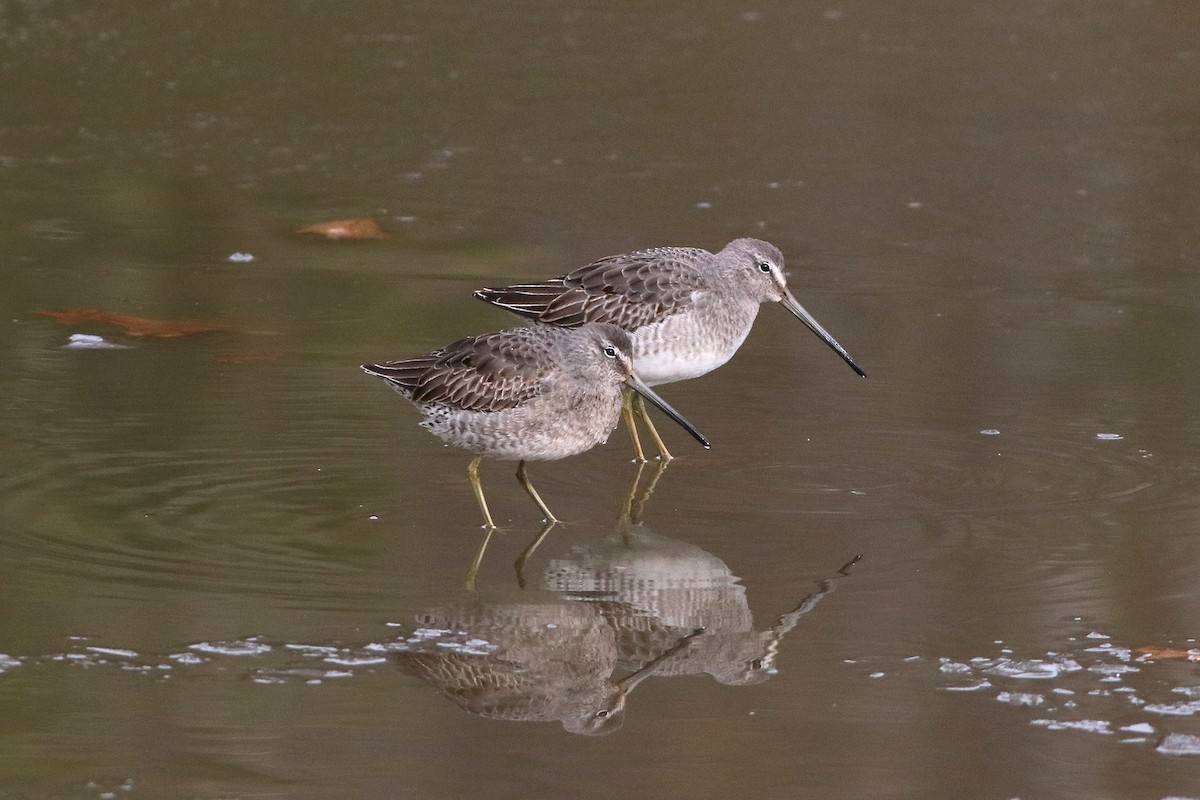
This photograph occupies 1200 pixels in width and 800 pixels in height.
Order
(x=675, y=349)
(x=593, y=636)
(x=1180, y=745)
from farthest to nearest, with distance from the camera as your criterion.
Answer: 1. (x=675, y=349)
2. (x=593, y=636)
3. (x=1180, y=745)

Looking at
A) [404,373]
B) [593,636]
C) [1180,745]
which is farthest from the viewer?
[404,373]

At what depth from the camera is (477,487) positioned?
18.4 feet

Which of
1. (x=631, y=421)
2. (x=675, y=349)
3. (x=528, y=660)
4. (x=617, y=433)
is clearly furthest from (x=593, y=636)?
(x=617, y=433)

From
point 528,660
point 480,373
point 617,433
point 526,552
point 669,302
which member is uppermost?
point 480,373

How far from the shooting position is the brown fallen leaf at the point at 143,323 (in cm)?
743

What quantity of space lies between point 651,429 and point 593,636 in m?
2.08

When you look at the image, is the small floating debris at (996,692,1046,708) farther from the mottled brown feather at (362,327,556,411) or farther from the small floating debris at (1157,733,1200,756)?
the mottled brown feather at (362,327,556,411)

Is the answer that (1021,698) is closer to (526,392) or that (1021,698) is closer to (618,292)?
(526,392)

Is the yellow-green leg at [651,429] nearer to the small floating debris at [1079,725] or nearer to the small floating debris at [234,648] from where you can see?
the small floating debris at [234,648]

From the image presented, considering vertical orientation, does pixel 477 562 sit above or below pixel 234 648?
→ below

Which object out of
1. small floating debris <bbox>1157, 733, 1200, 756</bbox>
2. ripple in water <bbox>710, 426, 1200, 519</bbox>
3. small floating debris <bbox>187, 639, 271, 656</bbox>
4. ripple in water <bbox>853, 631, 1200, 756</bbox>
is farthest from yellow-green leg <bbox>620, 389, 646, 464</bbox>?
small floating debris <bbox>1157, 733, 1200, 756</bbox>

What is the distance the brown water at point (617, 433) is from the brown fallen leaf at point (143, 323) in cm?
11

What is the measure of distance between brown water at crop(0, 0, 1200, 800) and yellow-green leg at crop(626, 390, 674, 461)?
0.39ft

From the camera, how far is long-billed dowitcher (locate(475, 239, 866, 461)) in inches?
262
